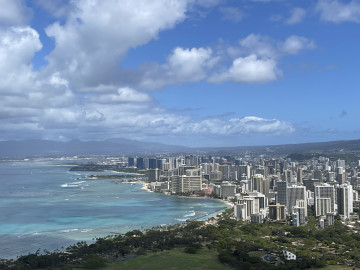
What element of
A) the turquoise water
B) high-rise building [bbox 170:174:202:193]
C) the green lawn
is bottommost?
the green lawn

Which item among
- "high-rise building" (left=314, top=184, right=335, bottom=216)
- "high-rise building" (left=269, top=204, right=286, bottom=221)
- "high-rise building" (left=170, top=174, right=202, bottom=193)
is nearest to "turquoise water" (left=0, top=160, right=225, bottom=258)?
"high-rise building" (left=170, top=174, right=202, bottom=193)

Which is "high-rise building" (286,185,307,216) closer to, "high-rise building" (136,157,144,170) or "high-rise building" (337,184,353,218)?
"high-rise building" (337,184,353,218)

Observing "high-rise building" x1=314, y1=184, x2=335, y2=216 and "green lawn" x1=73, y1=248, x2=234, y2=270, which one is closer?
"green lawn" x1=73, y1=248, x2=234, y2=270

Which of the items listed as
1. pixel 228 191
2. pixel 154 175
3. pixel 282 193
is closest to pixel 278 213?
pixel 282 193

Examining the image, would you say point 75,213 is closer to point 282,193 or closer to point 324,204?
point 282,193

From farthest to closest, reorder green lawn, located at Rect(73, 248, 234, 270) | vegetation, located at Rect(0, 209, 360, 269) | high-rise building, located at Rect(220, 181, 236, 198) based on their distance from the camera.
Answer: high-rise building, located at Rect(220, 181, 236, 198) < vegetation, located at Rect(0, 209, 360, 269) < green lawn, located at Rect(73, 248, 234, 270)

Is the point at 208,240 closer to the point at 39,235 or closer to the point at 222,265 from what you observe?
the point at 222,265

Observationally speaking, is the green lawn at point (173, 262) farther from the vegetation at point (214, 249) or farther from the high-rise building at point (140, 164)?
the high-rise building at point (140, 164)
